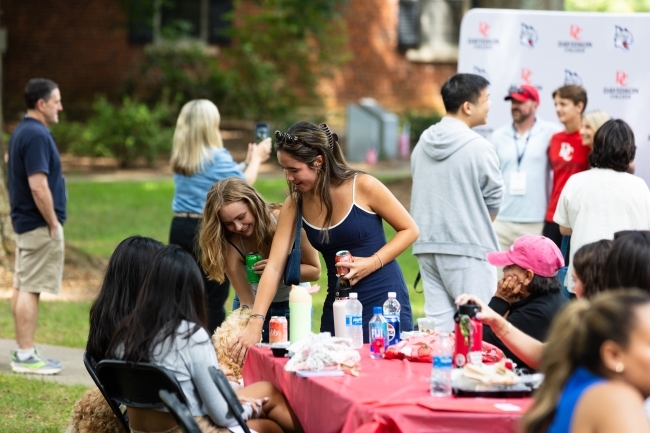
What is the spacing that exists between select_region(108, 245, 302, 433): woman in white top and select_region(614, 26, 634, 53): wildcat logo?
18.3 feet

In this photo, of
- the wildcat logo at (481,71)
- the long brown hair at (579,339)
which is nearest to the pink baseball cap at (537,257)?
the long brown hair at (579,339)

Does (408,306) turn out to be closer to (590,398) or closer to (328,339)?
(328,339)

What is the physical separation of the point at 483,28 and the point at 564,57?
2.44 ft

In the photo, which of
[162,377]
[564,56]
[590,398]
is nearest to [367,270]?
[162,377]

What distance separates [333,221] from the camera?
5.07 m

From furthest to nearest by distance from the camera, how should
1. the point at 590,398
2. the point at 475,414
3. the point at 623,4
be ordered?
the point at 623,4 → the point at 475,414 → the point at 590,398

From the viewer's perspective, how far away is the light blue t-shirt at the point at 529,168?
767 cm

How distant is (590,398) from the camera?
9.16 feet

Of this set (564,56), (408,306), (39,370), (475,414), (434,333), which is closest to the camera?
(475,414)

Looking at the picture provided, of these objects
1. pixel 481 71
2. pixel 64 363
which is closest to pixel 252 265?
pixel 64 363

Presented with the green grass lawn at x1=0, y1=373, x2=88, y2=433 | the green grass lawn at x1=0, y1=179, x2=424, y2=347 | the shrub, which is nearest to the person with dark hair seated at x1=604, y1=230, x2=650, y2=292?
the green grass lawn at x1=0, y1=373, x2=88, y2=433

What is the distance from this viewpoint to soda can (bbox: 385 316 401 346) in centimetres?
470

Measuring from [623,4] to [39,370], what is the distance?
1210 inches

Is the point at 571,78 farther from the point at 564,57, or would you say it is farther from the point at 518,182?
the point at 518,182
